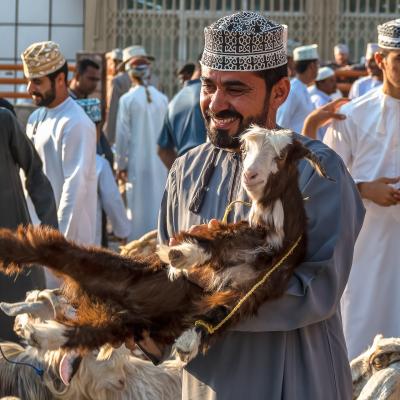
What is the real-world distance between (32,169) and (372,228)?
169cm

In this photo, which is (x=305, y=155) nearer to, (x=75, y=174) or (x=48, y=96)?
(x=75, y=174)

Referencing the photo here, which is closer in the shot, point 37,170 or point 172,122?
point 37,170

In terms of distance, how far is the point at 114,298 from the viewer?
289 cm

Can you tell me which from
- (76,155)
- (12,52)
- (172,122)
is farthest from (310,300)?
(12,52)

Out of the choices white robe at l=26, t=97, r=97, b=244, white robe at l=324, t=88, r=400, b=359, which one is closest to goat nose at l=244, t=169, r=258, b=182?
white robe at l=324, t=88, r=400, b=359

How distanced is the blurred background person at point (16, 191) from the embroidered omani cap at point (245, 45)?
244cm

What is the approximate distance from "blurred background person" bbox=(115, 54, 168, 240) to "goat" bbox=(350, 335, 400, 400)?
7517mm

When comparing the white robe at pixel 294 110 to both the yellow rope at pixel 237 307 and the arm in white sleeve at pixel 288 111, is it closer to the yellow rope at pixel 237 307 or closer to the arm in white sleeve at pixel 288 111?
the arm in white sleeve at pixel 288 111

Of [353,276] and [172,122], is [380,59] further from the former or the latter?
[172,122]

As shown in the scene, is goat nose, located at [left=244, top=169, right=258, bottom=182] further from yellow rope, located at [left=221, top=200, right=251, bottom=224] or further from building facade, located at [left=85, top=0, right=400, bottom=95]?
building facade, located at [left=85, top=0, right=400, bottom=95]

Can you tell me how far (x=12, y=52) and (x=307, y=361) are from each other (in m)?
17.7

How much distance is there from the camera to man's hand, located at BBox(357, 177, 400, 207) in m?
5.47

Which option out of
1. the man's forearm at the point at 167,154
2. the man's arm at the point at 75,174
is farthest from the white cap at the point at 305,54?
the man's arm at the point at 75,174

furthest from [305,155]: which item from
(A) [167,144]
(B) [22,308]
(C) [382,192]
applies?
(A) [167,144]
